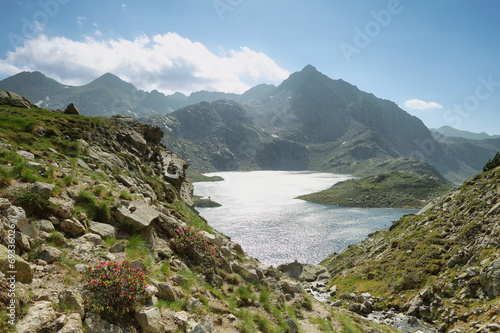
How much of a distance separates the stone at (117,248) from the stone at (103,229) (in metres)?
0.96

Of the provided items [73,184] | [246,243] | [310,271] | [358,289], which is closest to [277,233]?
[246,243]

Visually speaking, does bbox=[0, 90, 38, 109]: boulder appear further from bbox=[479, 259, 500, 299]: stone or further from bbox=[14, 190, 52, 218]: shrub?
bbox=[479, 259, 500, 299]: stone

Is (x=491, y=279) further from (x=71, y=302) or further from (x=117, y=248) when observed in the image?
(x=71, y=302)

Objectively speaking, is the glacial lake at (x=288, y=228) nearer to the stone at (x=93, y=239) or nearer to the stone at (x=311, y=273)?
the stone at (x=311, y=273)

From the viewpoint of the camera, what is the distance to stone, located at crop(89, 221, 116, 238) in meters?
11.9

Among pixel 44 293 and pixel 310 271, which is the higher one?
pixel 44 293

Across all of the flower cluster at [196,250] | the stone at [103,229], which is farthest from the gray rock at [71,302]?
the flower cluster at [196,250]

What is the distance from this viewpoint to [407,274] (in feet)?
108

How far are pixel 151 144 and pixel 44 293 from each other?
46626 millimetres

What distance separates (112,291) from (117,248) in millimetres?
4077

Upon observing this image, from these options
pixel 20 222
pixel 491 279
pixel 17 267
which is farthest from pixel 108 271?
pixel 491 279

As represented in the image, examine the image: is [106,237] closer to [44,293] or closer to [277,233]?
[44,293]

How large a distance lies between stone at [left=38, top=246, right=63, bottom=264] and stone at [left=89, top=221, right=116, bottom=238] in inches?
116

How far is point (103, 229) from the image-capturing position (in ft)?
40.5
